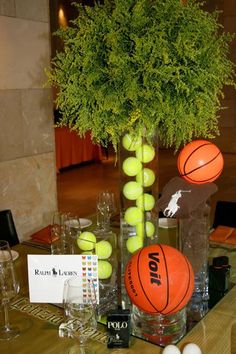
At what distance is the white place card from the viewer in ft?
4.50

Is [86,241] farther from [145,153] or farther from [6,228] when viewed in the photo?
[6,228]

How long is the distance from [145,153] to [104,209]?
97 centimetres

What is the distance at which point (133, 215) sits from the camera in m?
1.47

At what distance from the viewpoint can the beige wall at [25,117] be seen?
3352mm

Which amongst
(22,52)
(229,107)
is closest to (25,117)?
(22,52)

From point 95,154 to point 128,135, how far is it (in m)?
7.39

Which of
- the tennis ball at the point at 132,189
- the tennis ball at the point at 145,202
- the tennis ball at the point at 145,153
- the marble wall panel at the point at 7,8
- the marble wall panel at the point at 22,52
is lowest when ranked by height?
the tennis ball at the point at 145,202

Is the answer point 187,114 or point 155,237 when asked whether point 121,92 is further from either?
point 155,237

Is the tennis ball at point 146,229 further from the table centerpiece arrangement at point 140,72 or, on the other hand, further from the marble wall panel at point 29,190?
the marble wall panel at point 29,190

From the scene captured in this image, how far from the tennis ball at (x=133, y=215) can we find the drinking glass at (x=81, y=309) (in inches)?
11.9

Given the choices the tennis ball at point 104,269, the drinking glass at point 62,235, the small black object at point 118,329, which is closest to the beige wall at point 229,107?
the drinking glass at point 62,235

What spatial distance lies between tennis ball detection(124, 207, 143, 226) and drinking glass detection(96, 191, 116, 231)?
847 mm

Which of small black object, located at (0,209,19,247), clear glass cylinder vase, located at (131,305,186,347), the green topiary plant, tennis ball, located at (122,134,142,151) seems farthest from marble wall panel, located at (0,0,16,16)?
clear glass cylinder vase, located at (131,305,186,347)

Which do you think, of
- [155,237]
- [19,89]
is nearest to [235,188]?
[19,89]
